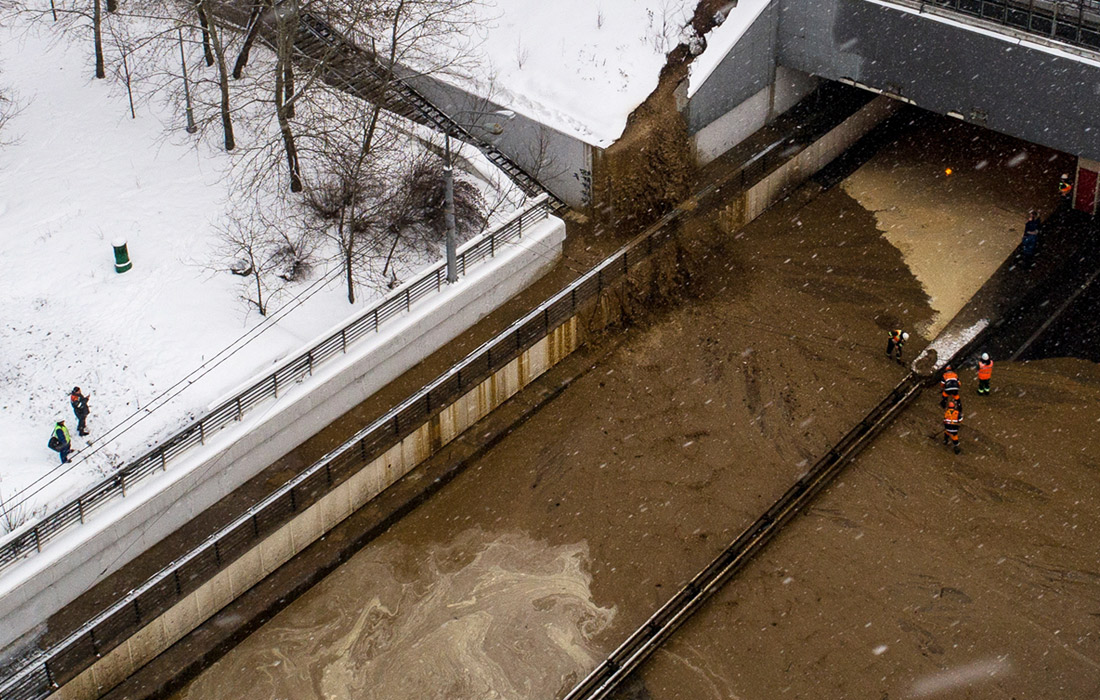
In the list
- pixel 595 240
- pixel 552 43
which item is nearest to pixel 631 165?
pixel 595 240

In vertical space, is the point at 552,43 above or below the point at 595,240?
above

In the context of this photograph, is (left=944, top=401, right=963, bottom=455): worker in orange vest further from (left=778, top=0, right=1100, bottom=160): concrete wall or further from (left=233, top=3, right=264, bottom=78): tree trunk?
(left=233, top=3, right=264, bottom=78): tree trunk

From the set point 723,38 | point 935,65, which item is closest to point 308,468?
point 723,38

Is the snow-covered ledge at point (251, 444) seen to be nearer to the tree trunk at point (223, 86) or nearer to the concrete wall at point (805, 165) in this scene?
the concrete wall at point (805, 165)

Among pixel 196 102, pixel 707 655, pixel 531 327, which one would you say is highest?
pixel 196 102

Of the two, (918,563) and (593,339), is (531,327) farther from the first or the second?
(918,563)

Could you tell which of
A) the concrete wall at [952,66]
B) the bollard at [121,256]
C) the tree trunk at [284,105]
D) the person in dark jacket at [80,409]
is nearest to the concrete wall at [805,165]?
the concrete wall at [952,66]
